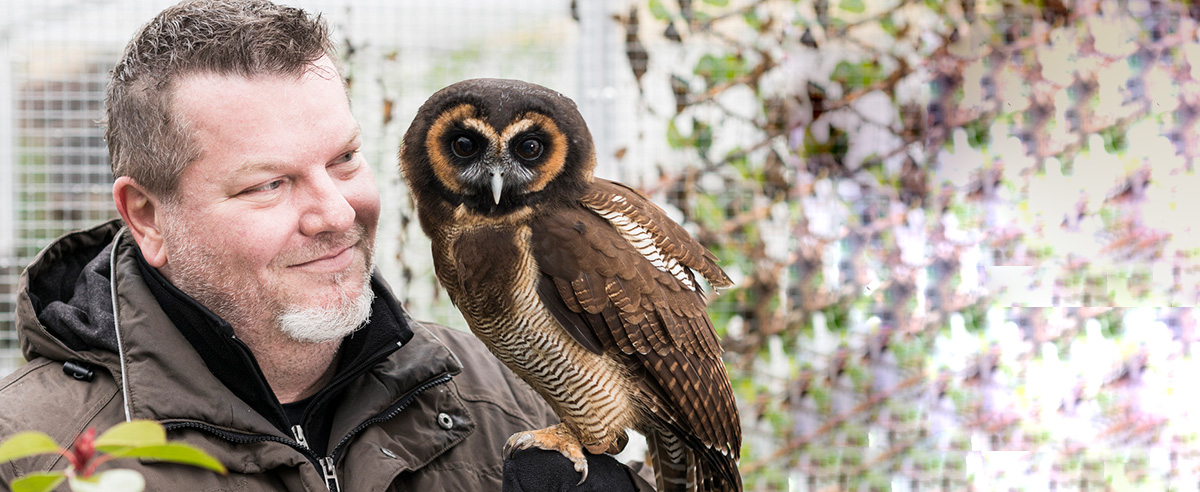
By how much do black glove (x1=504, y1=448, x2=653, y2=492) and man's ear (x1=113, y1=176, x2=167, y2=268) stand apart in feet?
2.35

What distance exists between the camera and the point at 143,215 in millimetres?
1483

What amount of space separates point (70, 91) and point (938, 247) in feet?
9.90

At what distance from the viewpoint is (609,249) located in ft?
4.29

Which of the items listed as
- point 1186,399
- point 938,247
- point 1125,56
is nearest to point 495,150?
point 938,247

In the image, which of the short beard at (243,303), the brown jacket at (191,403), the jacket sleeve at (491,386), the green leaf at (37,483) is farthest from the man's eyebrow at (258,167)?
the green leaf at (37,483)

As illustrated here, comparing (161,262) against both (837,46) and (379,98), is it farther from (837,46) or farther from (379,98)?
(837,46)

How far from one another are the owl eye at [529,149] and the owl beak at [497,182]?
5cm

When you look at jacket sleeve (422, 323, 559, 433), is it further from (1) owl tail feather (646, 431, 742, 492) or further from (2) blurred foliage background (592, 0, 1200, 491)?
(2) blurred foliage background (592, 0, 1200, 491)

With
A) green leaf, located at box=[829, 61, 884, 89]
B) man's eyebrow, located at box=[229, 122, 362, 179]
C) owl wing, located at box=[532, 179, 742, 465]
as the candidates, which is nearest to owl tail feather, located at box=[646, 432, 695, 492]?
owl wing, located at box=[532, 179, 742, 465]

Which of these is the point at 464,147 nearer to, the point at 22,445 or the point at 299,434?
the point at 299,434

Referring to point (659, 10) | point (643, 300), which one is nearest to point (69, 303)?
point (643, 300)

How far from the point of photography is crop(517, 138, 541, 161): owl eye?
1294 millimetres

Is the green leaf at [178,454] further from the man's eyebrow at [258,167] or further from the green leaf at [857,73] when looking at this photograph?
the green leaf at [857,73]

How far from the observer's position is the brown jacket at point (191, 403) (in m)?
1.24
